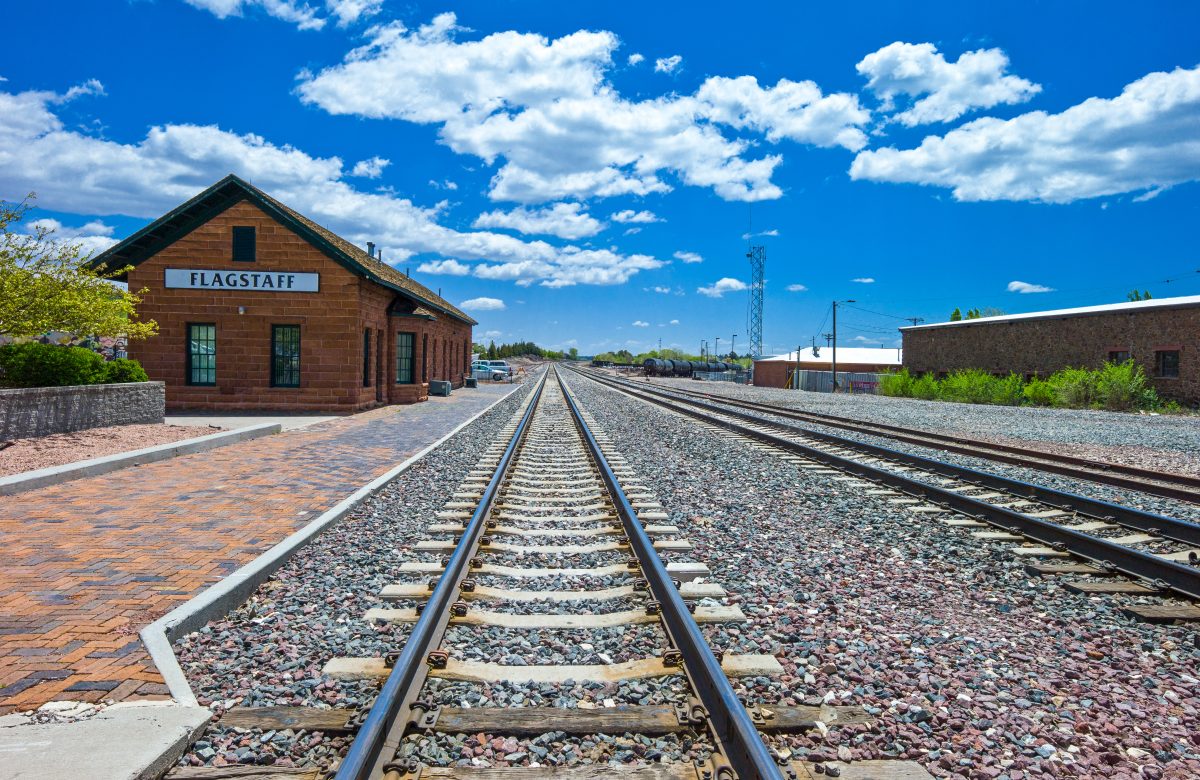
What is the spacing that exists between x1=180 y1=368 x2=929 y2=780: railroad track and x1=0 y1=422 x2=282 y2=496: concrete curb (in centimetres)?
508

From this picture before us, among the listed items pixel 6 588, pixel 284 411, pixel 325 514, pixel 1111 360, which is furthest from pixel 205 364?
pixel 1111 360

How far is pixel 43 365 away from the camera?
11.9 m

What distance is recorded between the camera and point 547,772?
9.06ft

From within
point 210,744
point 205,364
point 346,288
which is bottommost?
point 210,744

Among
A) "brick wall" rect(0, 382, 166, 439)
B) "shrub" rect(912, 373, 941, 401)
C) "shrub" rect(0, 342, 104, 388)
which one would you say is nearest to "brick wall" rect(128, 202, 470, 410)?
"brick wall" rect(0, 382, 166, 439)

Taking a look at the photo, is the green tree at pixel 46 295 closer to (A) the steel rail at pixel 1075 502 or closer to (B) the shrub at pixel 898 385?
(A) the steel rail at pixel 1075 502

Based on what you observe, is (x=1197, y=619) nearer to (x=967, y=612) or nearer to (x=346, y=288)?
(x=967, y=612)

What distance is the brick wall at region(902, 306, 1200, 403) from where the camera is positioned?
2875 cm

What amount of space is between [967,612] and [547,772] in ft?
10.7

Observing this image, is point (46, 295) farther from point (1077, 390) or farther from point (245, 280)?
point (1077, 390)

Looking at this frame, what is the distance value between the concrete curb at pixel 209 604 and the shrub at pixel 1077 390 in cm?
3112


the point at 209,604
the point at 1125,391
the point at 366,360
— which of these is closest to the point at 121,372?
the point at 366,360

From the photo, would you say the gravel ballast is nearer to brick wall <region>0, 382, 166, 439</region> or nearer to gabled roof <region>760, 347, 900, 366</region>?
brick wall <region>0, 382, 166, 439</region>

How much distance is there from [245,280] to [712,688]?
2005 cm
